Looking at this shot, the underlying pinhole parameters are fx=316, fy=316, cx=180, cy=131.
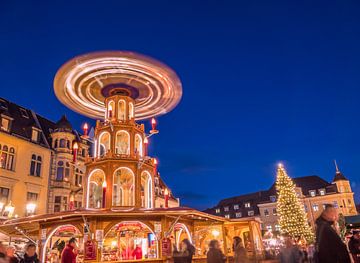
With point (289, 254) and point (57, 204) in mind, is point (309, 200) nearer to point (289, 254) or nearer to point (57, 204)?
point (57, 204)

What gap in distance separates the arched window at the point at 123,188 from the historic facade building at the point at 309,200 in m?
42.0

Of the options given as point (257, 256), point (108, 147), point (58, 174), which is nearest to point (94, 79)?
point (108, 147)

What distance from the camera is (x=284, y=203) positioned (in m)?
37.5

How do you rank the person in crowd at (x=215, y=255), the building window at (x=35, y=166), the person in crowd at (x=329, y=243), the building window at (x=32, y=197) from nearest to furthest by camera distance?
the person in crowd at (x=329, y=243) < the person in crowd at (x=215, y=255) < the building window at (x=32, y=197) < the building window at (x=35, y=166)

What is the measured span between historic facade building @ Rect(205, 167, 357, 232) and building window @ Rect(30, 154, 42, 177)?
4386cm

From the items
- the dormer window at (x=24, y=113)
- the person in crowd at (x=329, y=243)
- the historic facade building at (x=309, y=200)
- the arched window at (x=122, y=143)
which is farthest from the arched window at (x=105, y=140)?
the historic facade building at (x=309, y=200)

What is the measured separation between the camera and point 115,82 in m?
25.4

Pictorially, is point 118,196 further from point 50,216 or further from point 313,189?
point 313,189

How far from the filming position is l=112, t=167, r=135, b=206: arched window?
80.9 feet

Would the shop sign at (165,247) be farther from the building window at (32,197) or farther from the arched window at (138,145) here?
the building window at (32,197)

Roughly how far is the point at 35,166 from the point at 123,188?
1136 cm

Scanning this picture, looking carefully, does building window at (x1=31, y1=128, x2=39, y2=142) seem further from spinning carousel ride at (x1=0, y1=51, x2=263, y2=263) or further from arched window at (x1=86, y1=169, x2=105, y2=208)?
arched window at (x1=86, y1=169, x2=105, y2=208)

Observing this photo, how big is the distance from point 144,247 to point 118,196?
4.69m

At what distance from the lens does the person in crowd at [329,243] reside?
5160 millimetres
